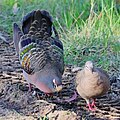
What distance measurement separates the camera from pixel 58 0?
8875mm

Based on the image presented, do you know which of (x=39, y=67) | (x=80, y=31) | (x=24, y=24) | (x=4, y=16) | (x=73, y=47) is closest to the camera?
(x=39, y=67)

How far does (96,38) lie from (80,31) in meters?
0.39

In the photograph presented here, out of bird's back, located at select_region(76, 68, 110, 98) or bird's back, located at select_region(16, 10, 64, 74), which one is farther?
bird's back, located at select_region(16, 10, 64, 74)

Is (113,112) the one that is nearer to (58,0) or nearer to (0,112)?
(0,112)

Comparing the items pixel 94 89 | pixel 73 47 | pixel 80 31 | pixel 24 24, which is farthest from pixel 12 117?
pixel 80 31

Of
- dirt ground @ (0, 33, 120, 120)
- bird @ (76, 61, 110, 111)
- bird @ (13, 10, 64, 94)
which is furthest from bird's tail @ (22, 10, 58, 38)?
bird @ (76, 61, 110, 111)

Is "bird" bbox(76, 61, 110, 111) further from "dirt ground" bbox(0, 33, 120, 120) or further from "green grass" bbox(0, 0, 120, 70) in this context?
"green grass" bbox(0, 0, 120, 70)

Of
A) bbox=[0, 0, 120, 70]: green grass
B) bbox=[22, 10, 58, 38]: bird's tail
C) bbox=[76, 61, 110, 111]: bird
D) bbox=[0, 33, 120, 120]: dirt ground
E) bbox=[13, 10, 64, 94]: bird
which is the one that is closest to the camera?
bbox=[0, 33, 120, 120]: dirt ground

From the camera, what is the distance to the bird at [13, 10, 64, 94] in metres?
5.45

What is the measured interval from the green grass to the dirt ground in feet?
1.30

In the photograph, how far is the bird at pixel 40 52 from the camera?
545cm

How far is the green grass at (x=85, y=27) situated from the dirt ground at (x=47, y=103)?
0.40 meters

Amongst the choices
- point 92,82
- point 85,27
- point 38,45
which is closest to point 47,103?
point 92,82

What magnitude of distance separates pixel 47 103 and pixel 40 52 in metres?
0.61
